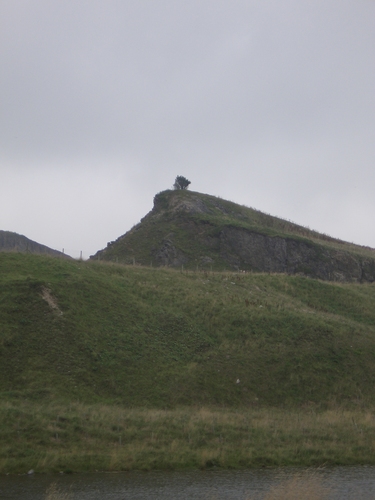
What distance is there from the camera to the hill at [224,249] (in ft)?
203

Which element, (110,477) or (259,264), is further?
(259,264)

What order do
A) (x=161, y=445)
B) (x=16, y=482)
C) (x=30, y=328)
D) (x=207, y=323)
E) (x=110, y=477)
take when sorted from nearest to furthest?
(x=16, y=482)
(x=110, y=477)
(x=161, y=445)
(x=30, y=328)
(x=207, y=323)

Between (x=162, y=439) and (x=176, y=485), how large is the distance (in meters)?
3.86

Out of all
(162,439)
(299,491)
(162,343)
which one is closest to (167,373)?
(162,343)

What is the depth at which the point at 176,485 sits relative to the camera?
50.3 feet

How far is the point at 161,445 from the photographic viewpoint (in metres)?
18.7

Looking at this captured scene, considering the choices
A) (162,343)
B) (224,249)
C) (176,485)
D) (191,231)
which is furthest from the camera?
(191,231)

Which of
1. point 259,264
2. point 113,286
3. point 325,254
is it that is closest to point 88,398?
point 113,286

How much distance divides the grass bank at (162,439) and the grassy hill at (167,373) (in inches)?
2.1

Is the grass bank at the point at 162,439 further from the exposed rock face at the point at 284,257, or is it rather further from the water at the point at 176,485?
the exposed rock face at the point at 284,257

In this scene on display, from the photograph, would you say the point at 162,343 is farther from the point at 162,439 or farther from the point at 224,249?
the point at 224,249

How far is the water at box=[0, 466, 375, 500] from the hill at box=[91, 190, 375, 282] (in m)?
42.7

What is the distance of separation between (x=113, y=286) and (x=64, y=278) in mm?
3378

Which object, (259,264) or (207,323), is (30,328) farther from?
(259,264)
